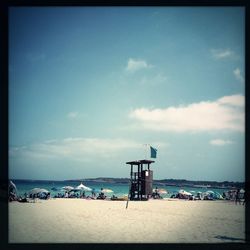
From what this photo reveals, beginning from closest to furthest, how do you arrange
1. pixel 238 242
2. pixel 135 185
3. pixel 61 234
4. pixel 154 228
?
pixel 238 242, pixel 61 234, pixel 154 228, pixel 135 185

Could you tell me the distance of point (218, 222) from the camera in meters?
11.5

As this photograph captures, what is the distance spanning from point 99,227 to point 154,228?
5.37ft

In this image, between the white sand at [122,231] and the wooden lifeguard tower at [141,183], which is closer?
the white sand at [122,231]

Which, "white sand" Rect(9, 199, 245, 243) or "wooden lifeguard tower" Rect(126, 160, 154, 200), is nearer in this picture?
"white sand" Rect(9, 199, 245, 243)

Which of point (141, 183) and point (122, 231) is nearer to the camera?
point (122, 231)
